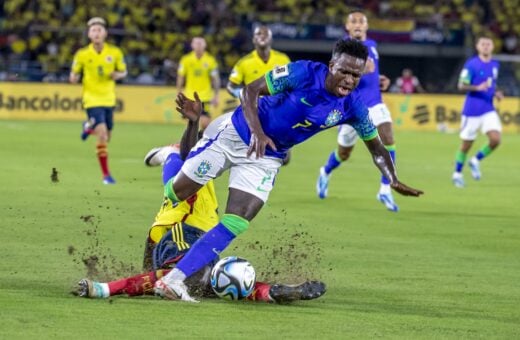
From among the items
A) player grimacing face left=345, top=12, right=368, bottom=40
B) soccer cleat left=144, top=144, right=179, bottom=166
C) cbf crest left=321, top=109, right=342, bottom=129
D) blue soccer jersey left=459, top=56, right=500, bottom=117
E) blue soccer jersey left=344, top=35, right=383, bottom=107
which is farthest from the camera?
blue soccer jersey left=459, top=56, right=500, bottom=117

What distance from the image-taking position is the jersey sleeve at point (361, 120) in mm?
8812

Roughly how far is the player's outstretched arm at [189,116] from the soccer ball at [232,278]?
1.38 meters

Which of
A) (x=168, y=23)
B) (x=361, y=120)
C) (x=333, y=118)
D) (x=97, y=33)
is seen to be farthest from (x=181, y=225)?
(x=168, y=23)

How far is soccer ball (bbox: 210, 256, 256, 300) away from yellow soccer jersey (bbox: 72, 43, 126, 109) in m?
10.8

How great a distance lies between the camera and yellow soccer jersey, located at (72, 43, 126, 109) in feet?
62.4

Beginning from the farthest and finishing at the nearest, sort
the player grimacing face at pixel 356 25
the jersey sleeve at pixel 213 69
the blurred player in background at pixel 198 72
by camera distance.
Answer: the blurred player in background at pixel 198 72 < the jersey sleeve at pixel 213 69 < the player grimacing face at pixel 356 25

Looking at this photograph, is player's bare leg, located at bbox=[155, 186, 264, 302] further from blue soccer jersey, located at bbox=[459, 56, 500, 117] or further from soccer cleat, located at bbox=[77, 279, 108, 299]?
blue soccer jersey, located at bbox=[459, 56, 500, 117]

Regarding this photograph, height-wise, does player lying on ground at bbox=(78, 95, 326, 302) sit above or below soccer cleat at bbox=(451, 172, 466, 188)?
above

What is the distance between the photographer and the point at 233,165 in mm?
8758

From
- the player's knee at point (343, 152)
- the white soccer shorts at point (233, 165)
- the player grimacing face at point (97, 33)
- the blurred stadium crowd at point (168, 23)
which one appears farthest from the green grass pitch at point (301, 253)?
the blurred stadium crowd at point (168, 23)

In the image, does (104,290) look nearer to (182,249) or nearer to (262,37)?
(182,249)

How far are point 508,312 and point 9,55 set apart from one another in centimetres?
3008

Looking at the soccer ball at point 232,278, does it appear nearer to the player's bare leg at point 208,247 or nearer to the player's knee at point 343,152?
the player's bare leg at point 208,247

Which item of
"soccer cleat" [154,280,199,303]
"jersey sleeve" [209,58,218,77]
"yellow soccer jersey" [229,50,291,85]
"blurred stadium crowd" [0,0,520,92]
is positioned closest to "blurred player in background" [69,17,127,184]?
"yellow soccer jersey" [229,50,291,85]
